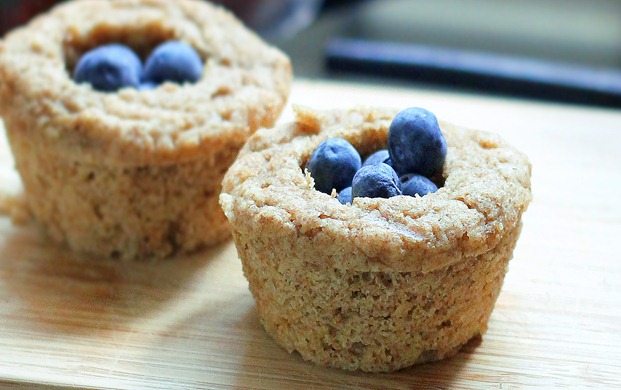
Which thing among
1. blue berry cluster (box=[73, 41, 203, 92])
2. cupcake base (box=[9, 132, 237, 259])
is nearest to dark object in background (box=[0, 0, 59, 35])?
blue berry cluster (box=[73, 41, 203, 92])

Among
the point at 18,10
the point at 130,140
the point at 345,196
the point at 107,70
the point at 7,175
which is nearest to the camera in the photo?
the point at 345,196

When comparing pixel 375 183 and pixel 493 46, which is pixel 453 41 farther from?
pixel 375 183

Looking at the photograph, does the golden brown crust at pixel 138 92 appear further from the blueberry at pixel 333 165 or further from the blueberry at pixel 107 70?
the blueberry at pixel 333 165

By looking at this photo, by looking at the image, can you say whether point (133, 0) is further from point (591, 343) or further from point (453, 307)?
point (591, 343)

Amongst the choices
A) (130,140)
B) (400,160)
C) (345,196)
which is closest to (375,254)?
(345,196)

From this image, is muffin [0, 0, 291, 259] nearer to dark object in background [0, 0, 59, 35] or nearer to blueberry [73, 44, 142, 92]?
blueberry [73, 44, 142, 92]

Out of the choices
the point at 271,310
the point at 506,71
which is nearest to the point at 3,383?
the point at 271,310
